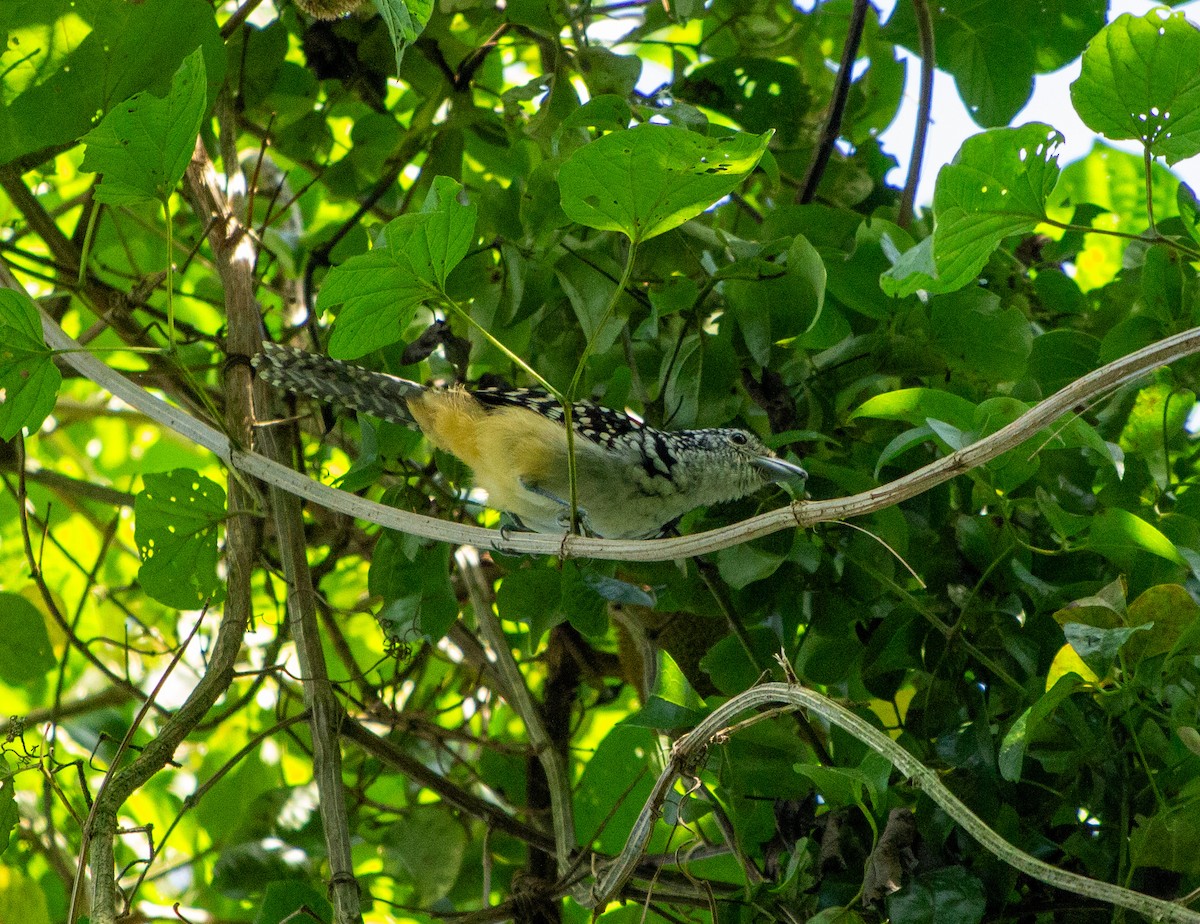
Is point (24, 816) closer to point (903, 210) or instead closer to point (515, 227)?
point (515, 227)

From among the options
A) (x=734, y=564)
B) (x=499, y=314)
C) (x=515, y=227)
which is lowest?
(x=734, y=564)

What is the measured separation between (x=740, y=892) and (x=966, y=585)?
23.5 inches

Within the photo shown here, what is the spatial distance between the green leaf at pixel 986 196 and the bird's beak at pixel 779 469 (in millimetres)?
422

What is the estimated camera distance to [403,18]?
119cm

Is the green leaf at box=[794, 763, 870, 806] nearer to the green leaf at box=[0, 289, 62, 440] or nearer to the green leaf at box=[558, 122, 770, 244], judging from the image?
the green leaf at box=[558, 122, 770, 244]

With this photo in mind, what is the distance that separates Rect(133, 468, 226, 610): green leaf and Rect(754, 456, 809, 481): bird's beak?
926 mm

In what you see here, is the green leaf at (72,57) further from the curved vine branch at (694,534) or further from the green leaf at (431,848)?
the green leaf at (431,848)

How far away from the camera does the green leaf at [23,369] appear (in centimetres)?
147

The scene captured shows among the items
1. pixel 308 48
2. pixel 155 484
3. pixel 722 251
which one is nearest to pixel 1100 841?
pixel 722 251

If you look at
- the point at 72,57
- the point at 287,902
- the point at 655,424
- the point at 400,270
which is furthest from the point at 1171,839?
the point at 72,57

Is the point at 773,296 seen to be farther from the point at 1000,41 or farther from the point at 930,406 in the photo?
the point at 1000,41

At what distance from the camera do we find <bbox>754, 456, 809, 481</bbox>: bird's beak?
1.80m

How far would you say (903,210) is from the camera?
235 cm

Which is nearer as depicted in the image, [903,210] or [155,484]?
[155,484]
